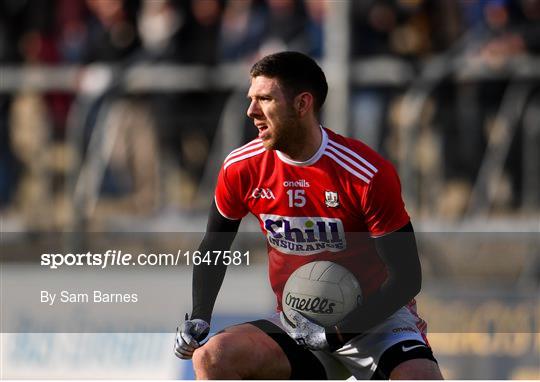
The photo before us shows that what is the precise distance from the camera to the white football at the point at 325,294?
6691 mm

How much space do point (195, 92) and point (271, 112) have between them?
5.81 m

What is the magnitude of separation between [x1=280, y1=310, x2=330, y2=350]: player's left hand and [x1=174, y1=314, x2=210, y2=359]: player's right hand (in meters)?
0.42

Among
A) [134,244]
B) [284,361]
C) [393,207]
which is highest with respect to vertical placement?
[393,207]

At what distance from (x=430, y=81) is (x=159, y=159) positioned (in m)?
2.39

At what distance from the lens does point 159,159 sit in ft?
39.5

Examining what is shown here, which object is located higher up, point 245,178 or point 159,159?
point 245,178

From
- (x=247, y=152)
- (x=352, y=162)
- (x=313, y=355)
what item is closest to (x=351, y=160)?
(x=352, y=162)

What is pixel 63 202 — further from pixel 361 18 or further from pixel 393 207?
pixel 393 207

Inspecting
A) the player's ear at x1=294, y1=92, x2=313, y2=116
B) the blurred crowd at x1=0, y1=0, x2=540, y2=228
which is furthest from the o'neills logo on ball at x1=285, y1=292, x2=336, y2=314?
the blurred crowd at x1=0, y1=0, x2=540, y2=228

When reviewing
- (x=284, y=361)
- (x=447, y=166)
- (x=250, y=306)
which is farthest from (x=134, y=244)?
(x=284, y=361)

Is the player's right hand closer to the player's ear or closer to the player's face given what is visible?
the player's face

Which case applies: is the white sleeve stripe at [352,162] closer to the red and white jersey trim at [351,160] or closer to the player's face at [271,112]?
the red and white jersey trim at [351,160]

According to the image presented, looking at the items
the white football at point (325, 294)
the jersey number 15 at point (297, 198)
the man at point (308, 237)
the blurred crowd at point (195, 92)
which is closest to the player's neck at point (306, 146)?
the man at point (308, 237)

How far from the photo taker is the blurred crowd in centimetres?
1165
